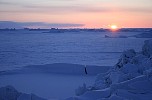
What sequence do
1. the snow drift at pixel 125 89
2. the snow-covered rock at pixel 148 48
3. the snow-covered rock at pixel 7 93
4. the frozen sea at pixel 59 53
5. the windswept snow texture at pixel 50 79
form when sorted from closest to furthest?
1. the snow drift at pixel 125 89
2. the snow-covered rock at pixel 7 93
3. the snow-covered rock at pixel 148 48
4. the windswept snow texture at pixel 50 79
5. the frozen sea at pixel 59 53

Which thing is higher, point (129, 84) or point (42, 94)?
point (129, 84)

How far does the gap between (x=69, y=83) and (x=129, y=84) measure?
711 centimetres

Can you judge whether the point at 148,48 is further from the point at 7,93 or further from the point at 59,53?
the point at 59,53

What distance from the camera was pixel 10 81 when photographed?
14.3 meters

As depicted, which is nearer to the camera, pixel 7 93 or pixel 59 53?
pixel 7 93

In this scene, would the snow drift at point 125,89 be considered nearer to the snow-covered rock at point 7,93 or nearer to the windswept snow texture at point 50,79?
the snow-covered rock at point 7,93

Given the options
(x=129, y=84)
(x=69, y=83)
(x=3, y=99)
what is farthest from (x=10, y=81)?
(x=129, y=84)

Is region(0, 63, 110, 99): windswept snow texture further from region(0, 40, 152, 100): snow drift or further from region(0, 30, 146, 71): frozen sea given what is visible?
region(0, 40, 152, 100): snow drift

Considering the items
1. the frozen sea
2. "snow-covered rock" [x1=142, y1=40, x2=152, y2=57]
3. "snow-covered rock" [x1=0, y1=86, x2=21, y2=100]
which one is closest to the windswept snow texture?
the frozen sea

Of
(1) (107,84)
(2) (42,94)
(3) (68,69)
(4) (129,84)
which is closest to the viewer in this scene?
(4) (129,84)

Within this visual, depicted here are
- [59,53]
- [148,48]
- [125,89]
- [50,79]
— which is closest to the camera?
[125,89]

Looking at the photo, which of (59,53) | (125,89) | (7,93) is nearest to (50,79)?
(7,93)

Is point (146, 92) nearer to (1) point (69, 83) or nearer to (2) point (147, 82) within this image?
(2) point (147, 82)

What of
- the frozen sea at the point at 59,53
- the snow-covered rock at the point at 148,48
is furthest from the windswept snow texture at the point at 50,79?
the snow-covered rock at the point at 148,48
